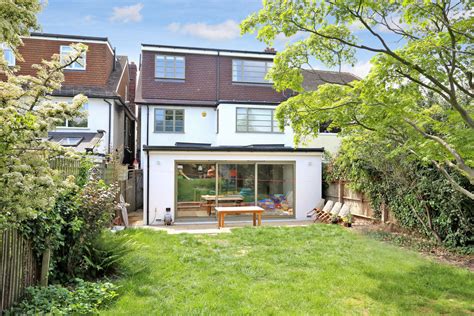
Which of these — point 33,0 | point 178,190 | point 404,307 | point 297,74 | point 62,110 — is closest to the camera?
point 33,0

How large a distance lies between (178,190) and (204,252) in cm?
603

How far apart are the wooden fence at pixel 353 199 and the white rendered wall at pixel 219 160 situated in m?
0.73

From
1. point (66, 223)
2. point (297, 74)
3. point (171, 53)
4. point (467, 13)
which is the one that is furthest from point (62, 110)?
point (171, 53)

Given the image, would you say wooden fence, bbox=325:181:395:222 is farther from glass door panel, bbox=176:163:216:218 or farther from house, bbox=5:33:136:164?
house, bbox=5:33:136:164

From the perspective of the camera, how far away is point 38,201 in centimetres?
302

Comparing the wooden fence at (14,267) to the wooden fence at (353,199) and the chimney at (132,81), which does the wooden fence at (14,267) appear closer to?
the wooden fence at (353,199)

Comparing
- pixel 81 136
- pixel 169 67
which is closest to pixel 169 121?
pixel 169 67

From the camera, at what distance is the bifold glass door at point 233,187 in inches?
543

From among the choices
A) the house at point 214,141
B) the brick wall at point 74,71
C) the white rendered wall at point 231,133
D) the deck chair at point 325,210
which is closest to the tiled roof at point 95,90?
the brick wall at point 74,71

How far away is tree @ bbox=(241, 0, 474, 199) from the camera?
530cm

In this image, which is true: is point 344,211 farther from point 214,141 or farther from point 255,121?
point 214,141

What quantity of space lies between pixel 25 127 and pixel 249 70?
1698 centimetres

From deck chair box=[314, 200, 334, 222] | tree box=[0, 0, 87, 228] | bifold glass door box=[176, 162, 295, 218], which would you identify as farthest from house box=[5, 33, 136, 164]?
tree box=[0, 0, 87, 228]

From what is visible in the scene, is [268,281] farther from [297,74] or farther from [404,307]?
[297,74]
